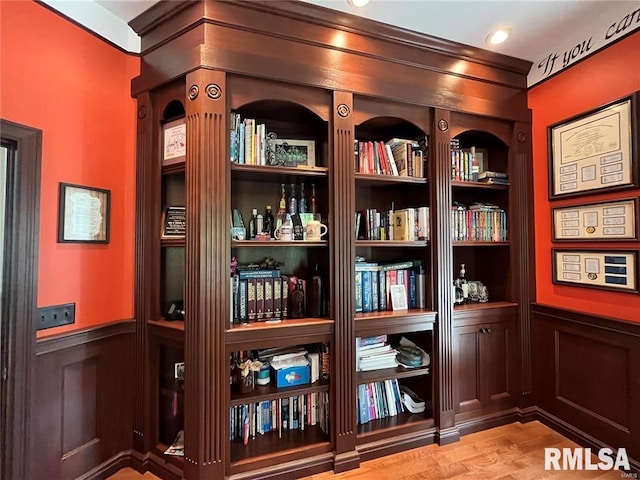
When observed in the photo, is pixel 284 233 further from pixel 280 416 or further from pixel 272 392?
pixel 280 416

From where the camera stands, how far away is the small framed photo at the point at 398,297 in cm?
239

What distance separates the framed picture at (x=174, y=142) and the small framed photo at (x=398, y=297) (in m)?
1.62

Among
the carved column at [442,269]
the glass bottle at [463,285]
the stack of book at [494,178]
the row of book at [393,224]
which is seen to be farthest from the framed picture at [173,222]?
the stack of book at [494,178]

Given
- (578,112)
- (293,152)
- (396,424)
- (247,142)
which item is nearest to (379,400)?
(396,424)

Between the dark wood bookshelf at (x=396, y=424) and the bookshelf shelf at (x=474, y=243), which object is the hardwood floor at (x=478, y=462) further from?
the bookshelf shelf at (x=474, y=243)

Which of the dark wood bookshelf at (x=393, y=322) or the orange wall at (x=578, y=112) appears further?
the dark wood bookshelf at (x=393, y=322)

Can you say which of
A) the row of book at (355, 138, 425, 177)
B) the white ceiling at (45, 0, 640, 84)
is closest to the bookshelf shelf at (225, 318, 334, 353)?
the row of book at (355, 138, 425, 177)

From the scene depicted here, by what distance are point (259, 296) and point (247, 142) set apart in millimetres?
956

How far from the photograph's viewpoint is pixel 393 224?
2559mm

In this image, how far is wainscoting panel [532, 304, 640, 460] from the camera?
205 cm

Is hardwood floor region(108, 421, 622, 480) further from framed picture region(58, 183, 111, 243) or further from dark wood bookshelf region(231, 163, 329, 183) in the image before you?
dark wood bookshelf region(231, 163, 329, 183)

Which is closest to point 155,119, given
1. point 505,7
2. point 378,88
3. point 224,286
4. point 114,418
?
point 224,286

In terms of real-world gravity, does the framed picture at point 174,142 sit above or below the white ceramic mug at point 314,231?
above

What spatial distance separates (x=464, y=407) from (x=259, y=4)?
2.98 m
